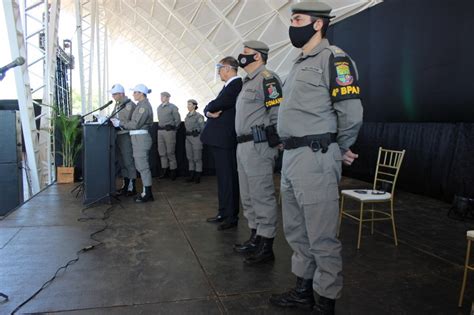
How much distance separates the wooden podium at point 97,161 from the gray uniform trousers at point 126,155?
54 centimetres

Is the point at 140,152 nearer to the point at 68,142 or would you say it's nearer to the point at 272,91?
the point at 68,142

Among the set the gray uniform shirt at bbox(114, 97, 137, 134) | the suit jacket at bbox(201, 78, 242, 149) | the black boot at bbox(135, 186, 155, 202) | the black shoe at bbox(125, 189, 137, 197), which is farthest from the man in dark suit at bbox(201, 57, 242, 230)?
the black shoe at bbox(125, 189, 137, 197)

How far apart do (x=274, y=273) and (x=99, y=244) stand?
1.58m

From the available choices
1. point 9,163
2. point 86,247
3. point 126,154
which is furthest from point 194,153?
point 86,247

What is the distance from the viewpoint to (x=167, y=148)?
24.8 ft

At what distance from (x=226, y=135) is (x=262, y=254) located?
128 centimetres

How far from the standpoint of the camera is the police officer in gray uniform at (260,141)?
9.48 feet

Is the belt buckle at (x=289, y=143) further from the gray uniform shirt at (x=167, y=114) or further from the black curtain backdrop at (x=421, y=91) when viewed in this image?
the gray uniform shirt at (x=167, y=114)

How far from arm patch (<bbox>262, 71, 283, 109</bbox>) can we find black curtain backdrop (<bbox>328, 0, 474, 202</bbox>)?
3.13 meters

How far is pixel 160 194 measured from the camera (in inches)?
234

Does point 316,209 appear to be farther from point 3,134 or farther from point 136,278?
point 3,134

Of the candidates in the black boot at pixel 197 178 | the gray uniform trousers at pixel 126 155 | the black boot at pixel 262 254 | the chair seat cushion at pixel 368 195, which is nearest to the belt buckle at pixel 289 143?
the black boot at pixel 262 254

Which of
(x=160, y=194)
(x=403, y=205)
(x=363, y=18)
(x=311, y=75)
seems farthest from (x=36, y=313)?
(x=363, y=18)

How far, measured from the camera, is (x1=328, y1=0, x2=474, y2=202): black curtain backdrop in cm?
538
